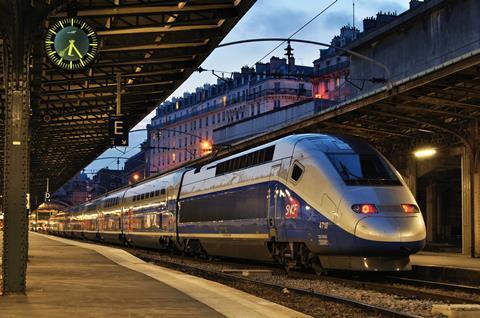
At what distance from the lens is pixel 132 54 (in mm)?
23859

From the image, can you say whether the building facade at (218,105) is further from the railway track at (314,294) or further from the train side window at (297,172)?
the train side window at (297,172)

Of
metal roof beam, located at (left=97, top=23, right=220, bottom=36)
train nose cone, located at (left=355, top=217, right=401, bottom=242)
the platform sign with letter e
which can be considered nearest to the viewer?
train nose cone, located at (left=355, top=217, right=401, bottom=242)

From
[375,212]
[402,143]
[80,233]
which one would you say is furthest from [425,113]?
[80,233]

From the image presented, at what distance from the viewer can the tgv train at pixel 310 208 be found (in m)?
15.4

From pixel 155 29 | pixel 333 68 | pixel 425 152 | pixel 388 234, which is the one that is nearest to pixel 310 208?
pixel 388 234

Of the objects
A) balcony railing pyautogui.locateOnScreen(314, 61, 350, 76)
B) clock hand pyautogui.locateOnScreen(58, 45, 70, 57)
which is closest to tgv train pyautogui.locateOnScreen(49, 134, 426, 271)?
clock hand pyautogui.locateOnScreen(58, 45, 70, 57)

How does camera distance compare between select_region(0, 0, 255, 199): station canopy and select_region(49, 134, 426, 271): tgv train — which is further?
select_region(0, 0, 255, 199): station canopy

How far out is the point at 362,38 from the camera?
43625 millimetres

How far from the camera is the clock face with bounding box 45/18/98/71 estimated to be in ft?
39.7

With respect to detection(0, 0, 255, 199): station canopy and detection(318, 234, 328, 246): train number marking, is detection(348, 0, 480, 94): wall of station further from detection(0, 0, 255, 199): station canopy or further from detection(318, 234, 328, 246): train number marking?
detection(318, 234, 328, 246): train number marking

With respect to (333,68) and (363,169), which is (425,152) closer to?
(363,169)

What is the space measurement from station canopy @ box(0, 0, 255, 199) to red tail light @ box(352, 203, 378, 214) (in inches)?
216

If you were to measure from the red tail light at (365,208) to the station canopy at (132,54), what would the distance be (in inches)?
216

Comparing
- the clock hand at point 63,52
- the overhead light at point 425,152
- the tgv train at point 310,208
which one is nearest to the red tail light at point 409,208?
the tgv train at point 310,208
